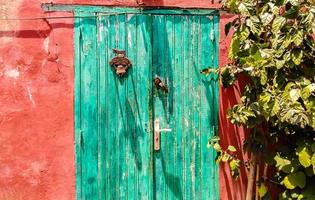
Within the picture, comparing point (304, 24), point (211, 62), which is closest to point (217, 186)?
point (211, 62)

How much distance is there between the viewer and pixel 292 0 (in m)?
3.13


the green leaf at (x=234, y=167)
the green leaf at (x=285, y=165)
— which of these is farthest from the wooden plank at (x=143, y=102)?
the green leaf at (x=285, y=165)

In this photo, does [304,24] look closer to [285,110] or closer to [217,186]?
[285,110]

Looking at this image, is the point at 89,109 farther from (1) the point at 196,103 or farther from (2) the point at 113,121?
(1) the point at 196,103

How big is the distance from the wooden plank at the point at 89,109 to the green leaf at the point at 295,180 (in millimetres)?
1561

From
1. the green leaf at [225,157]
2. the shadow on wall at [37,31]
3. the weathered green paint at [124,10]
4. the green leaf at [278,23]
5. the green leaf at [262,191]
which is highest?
the weathered green paint at [124,10]

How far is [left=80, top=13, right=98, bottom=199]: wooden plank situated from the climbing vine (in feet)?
3.35

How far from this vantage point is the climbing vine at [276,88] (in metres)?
3.17

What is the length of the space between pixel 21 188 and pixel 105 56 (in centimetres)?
130

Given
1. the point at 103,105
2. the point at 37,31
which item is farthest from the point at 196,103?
the point at 37,31

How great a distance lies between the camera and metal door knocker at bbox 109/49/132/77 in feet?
12.7

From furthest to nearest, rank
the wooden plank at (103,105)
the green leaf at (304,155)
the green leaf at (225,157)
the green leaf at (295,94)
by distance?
the wooden plank at (103,105) → the green leaf at (225,157) → the green leaf at (304,155) → the green leaf at (295,94)

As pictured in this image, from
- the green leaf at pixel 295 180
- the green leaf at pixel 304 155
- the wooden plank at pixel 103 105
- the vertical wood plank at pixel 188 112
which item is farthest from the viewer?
the vertical wood plank at pixel 188 112

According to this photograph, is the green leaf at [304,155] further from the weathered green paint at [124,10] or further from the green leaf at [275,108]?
the weathered green paint at [124,10]
